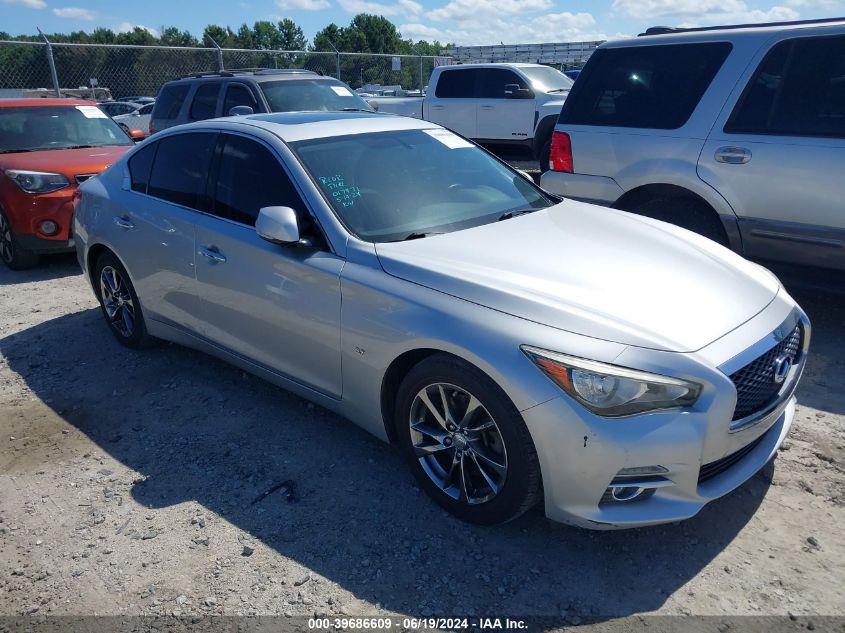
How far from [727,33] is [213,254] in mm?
3984

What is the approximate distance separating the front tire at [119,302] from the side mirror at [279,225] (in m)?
1.87

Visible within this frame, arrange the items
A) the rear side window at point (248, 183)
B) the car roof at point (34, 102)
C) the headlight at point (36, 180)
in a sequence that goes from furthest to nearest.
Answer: the car roof at point (34, 102)
the headlight at point (36, 180)
the rear side window at point (248, 183)

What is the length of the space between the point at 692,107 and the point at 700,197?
26.3 inches

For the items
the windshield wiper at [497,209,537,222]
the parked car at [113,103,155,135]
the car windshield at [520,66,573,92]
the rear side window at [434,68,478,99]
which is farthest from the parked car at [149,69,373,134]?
the parked car at [113,103,155,135]

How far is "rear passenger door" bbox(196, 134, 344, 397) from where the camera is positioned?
3.40 m

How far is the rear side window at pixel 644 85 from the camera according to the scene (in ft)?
16.7

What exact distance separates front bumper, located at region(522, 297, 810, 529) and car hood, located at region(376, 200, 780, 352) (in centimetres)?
17

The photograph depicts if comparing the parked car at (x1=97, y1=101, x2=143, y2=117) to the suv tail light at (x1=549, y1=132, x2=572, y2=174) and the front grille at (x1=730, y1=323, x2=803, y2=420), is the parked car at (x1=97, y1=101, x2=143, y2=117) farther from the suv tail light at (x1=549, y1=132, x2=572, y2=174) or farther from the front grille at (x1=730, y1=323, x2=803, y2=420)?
the front grille at (x1=730, y1=323, x2=803, y2=420)

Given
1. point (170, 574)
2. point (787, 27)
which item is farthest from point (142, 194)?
point (787, 27)

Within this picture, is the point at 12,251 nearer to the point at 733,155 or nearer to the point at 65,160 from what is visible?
the point at 65,160

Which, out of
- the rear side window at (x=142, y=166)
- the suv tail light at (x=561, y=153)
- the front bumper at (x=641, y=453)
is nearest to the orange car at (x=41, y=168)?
the rear side window at (x=142, y=166)

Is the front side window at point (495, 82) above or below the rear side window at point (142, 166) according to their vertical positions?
above

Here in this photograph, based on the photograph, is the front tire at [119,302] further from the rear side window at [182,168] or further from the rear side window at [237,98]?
the rear side window at [237,98]

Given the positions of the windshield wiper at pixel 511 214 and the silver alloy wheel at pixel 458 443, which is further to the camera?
the windshield wiper at pixel 511 214
